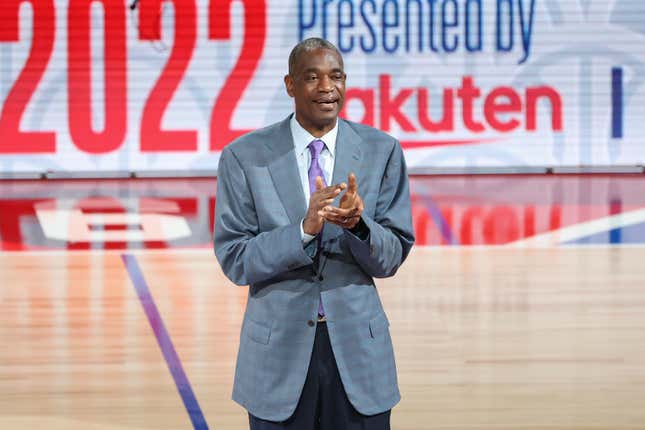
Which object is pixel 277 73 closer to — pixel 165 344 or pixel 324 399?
pixel 165 344

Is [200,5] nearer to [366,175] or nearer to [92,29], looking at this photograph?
[92,29]

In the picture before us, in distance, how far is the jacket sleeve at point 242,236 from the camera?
238cm

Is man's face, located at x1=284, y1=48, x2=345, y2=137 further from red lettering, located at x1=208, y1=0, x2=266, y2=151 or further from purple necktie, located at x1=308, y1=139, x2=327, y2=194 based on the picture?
red lettering, located at x1=208, y1=0, x2=266, y2=151

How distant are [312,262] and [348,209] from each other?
197 millimetres

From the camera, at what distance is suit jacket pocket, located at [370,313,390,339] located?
8.21 feet

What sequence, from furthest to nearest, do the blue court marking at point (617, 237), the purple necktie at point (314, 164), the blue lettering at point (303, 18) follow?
the blue lettering at point (303, 18), the blue court marking at point (617, 237), the purple necktie at point (314, 164)

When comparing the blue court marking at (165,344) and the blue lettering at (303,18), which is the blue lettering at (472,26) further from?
the blue court marking at (165,344)

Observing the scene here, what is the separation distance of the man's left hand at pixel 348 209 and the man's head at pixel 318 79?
8.0 inches

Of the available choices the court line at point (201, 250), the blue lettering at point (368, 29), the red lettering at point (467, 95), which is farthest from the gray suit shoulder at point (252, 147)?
the red lettering at point (467, 95)

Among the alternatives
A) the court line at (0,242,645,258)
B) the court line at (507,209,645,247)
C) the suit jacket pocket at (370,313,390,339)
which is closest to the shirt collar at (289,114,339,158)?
the suit jacket pocket at (370,313,390,339)

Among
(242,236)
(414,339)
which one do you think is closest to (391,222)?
(242,236)

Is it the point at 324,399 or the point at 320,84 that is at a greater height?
the point at 320,84

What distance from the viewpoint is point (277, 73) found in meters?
13.2

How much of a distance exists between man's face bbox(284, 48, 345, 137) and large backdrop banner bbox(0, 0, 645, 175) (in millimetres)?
10714
